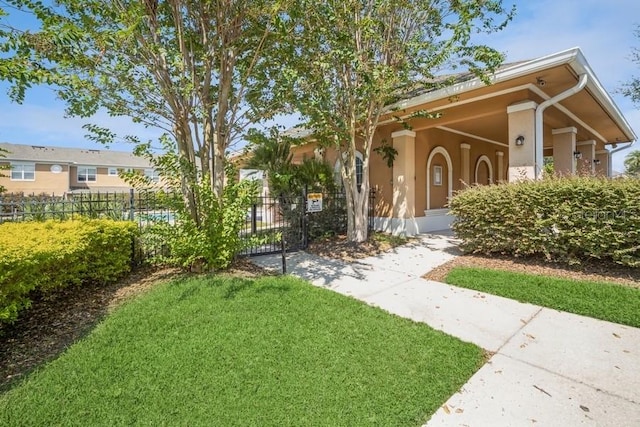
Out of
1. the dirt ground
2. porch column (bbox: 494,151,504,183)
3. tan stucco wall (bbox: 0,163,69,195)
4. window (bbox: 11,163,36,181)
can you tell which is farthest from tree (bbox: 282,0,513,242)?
window (bbox: 11,163,36,181)

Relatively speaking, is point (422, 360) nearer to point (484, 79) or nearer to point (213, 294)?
point (213, 294)

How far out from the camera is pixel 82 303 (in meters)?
4.21

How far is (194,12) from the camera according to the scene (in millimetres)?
5297

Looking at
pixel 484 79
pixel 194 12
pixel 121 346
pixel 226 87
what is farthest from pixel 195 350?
pixel 484 79

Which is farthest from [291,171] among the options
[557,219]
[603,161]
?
[603,161]

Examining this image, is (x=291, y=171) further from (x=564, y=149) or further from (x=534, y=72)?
(x=564, y=149)

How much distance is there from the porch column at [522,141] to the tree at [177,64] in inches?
236

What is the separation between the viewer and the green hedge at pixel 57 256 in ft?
10.3

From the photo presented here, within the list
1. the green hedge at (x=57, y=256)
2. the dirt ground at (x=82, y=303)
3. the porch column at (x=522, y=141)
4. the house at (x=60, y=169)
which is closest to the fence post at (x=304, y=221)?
the dirt ground at (x=82, y=303)

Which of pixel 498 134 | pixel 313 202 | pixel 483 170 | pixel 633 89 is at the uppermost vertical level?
pixel 633 89

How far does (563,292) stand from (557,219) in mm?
1594

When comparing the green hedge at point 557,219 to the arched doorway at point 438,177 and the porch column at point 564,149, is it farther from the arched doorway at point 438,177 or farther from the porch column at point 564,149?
the porch column at point 564,149

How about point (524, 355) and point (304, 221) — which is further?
point (304, 221)

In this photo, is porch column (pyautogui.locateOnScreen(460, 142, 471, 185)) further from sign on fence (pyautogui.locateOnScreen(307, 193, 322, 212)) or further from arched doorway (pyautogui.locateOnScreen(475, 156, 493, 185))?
sign on fence (pyautogui.locateOnScreen(307, 193, 322, 212))
